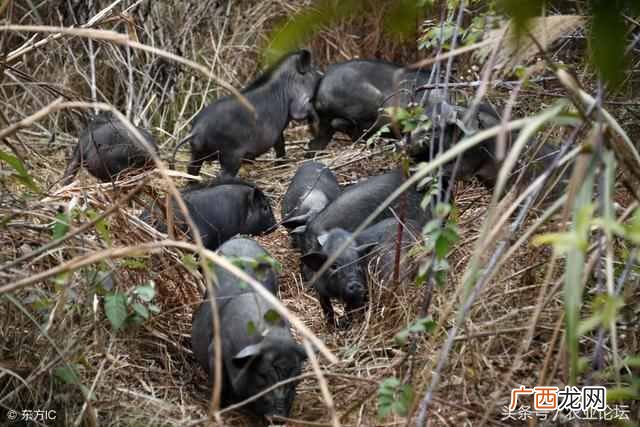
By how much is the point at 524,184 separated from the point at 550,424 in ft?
6.72

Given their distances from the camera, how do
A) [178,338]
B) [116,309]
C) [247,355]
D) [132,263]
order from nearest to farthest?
[116,309], [132,263], [247,355], [178,338]

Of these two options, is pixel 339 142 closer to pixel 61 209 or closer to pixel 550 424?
pixel 61 209

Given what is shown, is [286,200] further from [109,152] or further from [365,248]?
[365,248]

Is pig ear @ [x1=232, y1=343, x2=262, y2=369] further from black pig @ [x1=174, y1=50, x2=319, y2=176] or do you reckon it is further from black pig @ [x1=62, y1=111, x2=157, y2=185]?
black pig @ [x1=174, y1=50, x2=319, y2=176]

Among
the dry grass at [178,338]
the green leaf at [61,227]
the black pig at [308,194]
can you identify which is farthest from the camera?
the black pig at [308,194]

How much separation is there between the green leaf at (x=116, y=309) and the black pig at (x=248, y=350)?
420 millimetres

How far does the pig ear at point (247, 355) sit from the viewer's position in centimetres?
368

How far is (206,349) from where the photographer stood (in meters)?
4.06

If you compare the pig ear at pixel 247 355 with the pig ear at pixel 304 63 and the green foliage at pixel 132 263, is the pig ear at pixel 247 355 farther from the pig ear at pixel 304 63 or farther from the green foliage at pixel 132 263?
the pig ear at pixel 304 63

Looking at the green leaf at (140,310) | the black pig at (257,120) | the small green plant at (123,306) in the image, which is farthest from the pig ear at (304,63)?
the green leaf at (140,310)

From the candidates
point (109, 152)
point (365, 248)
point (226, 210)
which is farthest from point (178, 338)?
point (109, 152)

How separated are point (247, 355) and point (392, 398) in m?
1.02

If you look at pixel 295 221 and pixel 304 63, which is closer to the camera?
pixel 295 221

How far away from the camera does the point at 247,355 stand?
144 inches
